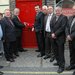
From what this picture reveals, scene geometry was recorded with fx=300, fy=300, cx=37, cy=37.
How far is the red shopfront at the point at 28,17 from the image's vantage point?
1427 centimetres

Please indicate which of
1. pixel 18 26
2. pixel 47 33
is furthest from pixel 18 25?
pixel 47 33

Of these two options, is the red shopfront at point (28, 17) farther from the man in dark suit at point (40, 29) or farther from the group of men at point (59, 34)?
the group of men at point (59, 34)

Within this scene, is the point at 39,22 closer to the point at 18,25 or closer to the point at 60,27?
the point at 18,25

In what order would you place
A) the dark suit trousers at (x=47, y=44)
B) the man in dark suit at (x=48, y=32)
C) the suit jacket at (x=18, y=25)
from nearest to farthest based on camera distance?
the man in dark suit at (x=48, y=32) → the dark suit trousers at (x=47, y=44) → the suit jacket at (x=18, y=25)

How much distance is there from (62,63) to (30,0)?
15.8 feet

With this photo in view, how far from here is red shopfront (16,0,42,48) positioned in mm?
14273

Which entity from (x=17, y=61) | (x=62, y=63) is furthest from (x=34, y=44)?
(x=62, y=63)

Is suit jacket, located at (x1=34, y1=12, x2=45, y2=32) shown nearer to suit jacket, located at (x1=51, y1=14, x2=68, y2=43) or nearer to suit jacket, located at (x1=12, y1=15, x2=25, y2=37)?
suit jacket, located at (x1=12, y1=15, x2=25, y2=37)

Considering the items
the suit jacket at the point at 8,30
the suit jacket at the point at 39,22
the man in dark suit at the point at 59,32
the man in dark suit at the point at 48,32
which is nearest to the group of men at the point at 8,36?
the suit jacket at the point at 8,30

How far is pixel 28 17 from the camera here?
1439 centimetres

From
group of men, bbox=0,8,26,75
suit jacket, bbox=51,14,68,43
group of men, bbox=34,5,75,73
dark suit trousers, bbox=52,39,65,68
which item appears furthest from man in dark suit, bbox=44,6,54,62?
suit jacket, bbox=51,14,68,43

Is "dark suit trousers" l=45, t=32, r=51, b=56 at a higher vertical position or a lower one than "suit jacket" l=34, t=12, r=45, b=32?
lower

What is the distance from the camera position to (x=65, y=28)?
403 inches

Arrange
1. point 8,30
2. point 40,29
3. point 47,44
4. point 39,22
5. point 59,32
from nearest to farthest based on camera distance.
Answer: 1. point 59,32
2. point 8,30
3. point 47,44
4. point 40,29
5. point 39,22
